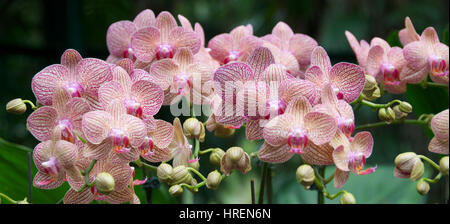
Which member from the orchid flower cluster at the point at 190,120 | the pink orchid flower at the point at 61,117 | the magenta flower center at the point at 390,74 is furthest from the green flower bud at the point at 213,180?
the magenta flower center at the point at 390,74

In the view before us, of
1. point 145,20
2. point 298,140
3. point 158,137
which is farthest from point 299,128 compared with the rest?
point 145,20

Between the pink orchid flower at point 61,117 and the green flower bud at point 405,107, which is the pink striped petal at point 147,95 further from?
the green flower bud at point 405,107

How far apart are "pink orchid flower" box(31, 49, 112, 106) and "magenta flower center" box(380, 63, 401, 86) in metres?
0.25

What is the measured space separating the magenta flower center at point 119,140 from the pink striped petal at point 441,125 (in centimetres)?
23

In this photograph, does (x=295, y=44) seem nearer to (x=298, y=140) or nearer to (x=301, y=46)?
(x=301, y=46)

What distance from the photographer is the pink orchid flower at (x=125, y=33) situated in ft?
1.61

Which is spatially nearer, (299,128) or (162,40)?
(299,128)

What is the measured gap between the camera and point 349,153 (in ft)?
1.21

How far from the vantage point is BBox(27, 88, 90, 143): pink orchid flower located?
368mm

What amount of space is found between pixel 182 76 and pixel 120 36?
93mm

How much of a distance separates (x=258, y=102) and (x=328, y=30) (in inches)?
72.2

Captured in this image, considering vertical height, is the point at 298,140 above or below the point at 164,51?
below

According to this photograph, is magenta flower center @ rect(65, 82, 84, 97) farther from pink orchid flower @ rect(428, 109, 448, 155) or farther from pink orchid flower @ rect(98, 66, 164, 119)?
pink orchid flower @ rect(428, 109, 448, 155)
